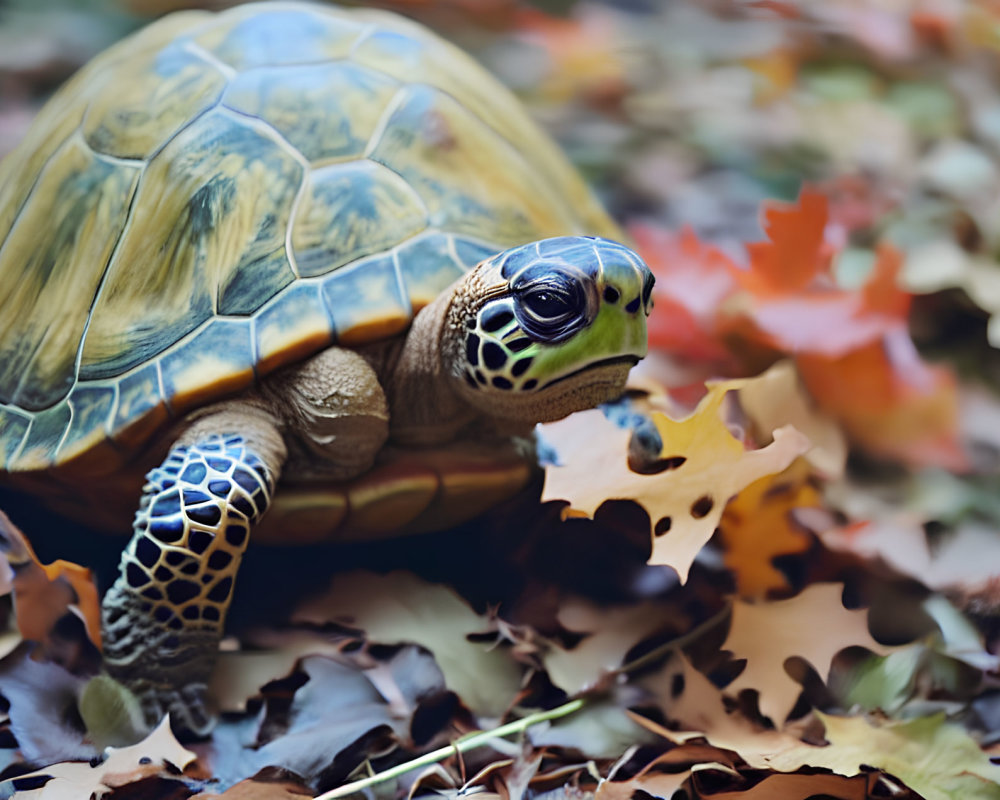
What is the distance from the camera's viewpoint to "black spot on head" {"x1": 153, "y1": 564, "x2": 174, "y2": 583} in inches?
43.2

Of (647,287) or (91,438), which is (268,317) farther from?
(647,287)

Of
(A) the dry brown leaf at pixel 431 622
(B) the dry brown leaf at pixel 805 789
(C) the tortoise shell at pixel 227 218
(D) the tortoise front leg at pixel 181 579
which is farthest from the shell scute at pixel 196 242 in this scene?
(B) the dry brown leaf at pixel 805 789

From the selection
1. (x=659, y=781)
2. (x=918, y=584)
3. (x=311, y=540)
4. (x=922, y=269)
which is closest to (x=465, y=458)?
(x=311, y=540)

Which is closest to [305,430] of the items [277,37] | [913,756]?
[277,37]

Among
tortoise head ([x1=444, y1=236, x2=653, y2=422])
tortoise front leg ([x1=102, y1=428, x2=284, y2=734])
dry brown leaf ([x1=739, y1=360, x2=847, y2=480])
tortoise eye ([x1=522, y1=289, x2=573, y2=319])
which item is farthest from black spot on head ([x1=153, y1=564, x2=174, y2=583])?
dry brown leaf ([x1=739, y1=360, x2=847, y2=480])

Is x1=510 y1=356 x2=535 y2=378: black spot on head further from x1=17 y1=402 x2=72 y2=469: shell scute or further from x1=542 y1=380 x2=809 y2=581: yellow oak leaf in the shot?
x1=17 y1=402 x2=72 y2=469: shell scute

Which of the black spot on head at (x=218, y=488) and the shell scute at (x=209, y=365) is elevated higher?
the shell scute at (x=209, y=365)

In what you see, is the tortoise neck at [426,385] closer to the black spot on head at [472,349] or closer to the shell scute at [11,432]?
the black spot on head at [472,349]

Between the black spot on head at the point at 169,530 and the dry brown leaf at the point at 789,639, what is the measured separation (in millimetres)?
726

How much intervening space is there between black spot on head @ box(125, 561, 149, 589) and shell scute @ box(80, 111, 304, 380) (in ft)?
0.96

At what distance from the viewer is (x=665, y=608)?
117cm

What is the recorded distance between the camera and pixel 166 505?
111cm

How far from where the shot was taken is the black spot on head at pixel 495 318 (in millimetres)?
1112

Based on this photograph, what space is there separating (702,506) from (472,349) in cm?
37
